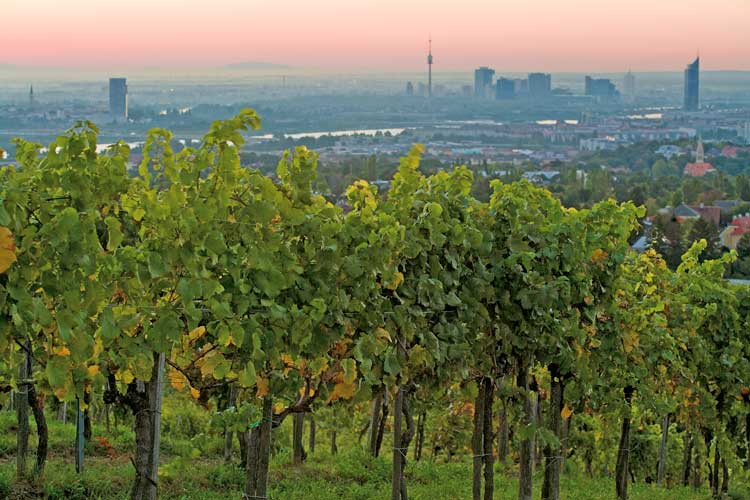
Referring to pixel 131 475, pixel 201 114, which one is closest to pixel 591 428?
pixel 131 475

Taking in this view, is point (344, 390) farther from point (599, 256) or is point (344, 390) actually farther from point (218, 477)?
point (218, 477)

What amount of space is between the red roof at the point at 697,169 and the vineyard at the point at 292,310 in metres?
154

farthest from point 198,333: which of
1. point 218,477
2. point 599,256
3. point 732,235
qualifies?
point 732,235

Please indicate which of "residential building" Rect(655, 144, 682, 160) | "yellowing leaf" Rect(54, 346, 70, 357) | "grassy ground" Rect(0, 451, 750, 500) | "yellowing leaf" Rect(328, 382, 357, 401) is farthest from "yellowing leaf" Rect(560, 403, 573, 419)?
"residential building" Rect(655, 144, 682, 160)

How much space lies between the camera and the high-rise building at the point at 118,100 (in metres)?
85.6

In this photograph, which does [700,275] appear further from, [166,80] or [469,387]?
[166,80]

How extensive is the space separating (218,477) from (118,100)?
90.3 metres

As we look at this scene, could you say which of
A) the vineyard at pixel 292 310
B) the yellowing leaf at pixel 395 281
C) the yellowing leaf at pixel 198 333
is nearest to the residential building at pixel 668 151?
the vineyard at pixel 292 310

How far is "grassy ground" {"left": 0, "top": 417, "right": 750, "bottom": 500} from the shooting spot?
28.0 feet

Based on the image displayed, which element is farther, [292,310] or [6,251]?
[292,310]

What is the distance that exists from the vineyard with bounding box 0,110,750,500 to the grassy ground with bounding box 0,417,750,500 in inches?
1.4

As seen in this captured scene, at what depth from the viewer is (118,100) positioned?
95938mm

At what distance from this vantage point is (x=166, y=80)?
18688cm

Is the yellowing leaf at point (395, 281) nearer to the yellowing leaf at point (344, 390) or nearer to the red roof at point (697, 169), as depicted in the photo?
the yellowing leaf at point (344, 390)
